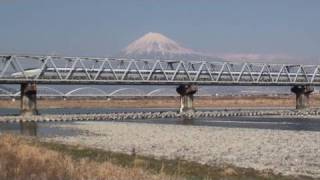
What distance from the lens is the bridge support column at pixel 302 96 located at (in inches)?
5628

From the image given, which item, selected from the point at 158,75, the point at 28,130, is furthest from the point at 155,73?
the point at 28,130

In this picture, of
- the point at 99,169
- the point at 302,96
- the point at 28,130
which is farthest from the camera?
the point at 302,96

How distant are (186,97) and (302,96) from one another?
34.9 metres

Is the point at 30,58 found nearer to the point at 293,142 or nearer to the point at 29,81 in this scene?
the point at 29,81

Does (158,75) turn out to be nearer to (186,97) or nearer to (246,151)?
(186,97)

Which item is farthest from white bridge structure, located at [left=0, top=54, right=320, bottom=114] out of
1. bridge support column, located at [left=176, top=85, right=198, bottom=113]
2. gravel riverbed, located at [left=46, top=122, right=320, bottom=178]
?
gravel riverbed, located at [left=46, top=122, right=320, bottom=178]

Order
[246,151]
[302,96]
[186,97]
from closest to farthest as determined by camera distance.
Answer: [246,151]
[186,97]
[302,96]

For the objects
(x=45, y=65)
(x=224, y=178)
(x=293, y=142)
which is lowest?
(x=224, y=178)

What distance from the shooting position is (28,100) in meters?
101

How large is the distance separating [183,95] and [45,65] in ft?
101

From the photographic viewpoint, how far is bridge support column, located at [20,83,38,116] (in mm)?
99738

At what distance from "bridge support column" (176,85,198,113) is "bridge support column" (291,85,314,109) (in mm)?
30332

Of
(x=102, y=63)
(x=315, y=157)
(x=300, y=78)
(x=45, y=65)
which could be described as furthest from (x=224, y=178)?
(x=300, y=78)

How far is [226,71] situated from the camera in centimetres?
14500
